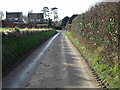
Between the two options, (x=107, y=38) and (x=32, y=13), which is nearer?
(x=107, y=38)

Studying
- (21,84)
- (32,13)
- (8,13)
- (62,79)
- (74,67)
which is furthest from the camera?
(8,13)

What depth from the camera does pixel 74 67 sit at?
1092cm

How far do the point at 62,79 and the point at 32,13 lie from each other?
78.8m

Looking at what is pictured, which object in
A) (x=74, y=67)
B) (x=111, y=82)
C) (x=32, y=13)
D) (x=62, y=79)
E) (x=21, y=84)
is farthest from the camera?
(x=32, y=13)

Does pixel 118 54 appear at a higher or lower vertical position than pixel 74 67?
higher

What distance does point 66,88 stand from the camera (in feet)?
24.1

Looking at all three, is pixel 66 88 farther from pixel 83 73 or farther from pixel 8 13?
pixel 8 13

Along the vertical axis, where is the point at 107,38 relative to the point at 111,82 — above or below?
above

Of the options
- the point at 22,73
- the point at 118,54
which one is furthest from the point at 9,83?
the point at 118,54

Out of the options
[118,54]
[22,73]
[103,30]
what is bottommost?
[22,73]

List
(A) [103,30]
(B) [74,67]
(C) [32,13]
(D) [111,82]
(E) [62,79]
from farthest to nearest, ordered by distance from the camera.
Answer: (C) [32,13] < (B) [74,67] < (A) [103,30] < (E) [62,79] < (D) [111,82]

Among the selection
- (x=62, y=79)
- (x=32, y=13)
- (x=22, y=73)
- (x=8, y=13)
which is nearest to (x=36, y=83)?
(x=62, y=79)

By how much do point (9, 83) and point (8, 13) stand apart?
107345mm

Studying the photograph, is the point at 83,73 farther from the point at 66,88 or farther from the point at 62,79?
the point at 66,88
